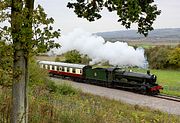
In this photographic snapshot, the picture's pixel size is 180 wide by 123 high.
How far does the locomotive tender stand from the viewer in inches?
1190

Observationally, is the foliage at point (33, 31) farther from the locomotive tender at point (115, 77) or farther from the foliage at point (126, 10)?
the locomotive tender at point (115, 77)

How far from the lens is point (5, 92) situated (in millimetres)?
8977

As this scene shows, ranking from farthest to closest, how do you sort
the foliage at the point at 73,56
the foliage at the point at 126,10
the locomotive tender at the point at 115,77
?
the foliage at the point at 73,56 < the locomotive tender at the point at 115,77 < the foliage at the point at 126,10

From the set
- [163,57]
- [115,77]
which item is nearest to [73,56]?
[163,57]

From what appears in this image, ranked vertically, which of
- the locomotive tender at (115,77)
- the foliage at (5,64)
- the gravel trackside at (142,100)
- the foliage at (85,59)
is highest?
the foliage at (85,59)

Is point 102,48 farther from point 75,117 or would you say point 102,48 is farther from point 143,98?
point 75,117

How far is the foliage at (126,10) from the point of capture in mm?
5413

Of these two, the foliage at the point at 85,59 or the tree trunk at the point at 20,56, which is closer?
the tree trunk at the point at 20,56

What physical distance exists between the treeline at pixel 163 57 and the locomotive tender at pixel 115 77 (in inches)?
911

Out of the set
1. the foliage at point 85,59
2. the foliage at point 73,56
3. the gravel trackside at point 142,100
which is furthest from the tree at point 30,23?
the foliage at point 73,56

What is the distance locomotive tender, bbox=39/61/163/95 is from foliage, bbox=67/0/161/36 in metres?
24.2

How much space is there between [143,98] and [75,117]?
2038 centimetres

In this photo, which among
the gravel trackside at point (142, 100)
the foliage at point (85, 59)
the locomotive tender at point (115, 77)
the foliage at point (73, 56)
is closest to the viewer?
the gravel trackside at point (142, 100)

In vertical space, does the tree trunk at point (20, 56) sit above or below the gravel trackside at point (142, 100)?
above
